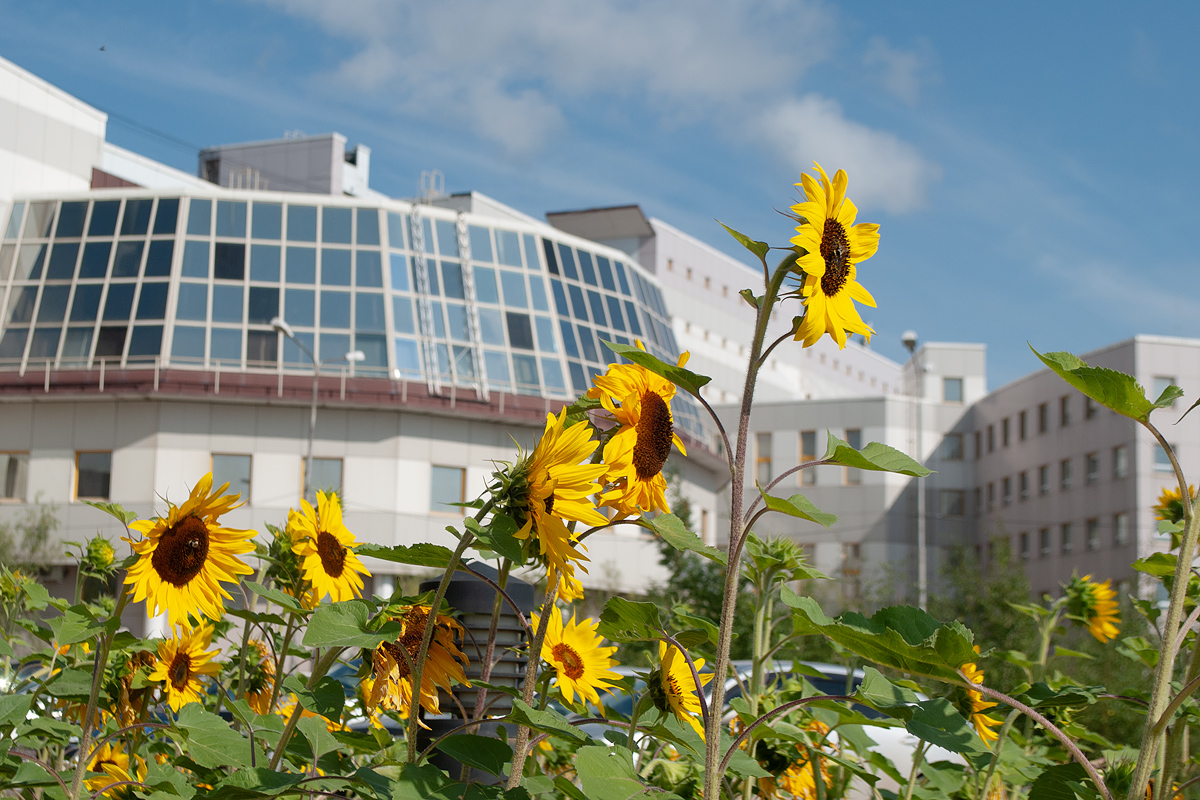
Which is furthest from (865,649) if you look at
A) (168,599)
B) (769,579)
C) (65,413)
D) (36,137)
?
(36,137)

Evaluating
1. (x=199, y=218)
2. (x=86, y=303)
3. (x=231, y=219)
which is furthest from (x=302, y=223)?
(x=86, y=303)

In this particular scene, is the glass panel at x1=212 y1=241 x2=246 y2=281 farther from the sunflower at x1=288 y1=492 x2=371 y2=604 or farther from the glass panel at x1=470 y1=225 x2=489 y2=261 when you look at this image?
the sunflower at x1=288 y1=492 x2=371 y2=604

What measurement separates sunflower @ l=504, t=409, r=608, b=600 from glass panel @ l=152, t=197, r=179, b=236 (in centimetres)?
3470

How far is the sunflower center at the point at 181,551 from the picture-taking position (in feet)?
6.84

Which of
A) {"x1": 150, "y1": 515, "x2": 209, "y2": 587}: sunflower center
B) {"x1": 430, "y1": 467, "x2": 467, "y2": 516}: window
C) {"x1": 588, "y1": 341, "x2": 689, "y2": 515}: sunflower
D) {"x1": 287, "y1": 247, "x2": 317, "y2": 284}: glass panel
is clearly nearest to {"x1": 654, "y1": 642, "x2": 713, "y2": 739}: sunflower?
{"x1": 588, "y1": 341, "x2": 689, "y2": 515}: sunflower

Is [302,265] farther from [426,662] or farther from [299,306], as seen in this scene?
[426,662]

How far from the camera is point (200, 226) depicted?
33.9 m

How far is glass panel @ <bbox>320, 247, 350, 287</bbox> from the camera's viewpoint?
3384 cm

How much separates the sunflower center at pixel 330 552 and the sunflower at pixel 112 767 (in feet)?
1.90

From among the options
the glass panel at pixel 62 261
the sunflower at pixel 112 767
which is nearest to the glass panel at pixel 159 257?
the glass panel at pixel 62 261

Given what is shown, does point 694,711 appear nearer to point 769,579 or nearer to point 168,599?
point 769,579

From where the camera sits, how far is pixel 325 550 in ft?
8.15

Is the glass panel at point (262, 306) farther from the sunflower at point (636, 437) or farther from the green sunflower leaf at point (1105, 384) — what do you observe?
the green sunflower leaf at point (1105, 384)

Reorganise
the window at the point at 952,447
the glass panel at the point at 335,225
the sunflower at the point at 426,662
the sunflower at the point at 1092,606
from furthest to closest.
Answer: the window at the point at 952,447 < the glass panel at the point at 335,225 < the sunflower at the point at 1092,606 < the sunflower at the point at 426,662
